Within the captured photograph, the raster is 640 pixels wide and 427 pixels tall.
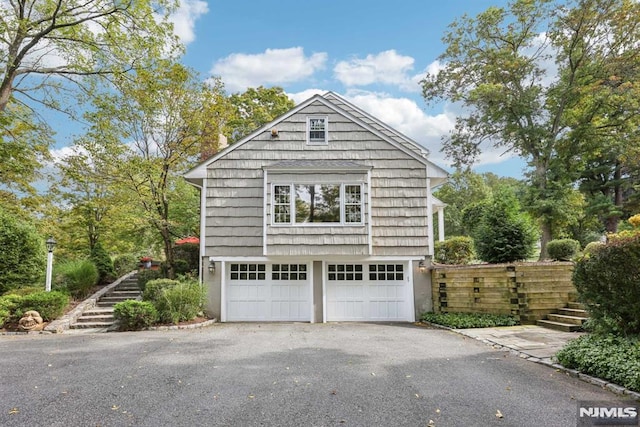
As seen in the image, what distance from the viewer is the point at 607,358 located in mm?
5082

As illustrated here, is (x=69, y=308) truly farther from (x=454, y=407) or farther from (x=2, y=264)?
(x=454, y=407)

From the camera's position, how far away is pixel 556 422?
12.1 ft

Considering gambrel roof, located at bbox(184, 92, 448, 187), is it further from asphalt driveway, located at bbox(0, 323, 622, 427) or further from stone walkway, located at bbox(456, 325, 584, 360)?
asphalt driveway, located at bbox(0, 323, 622, 427)

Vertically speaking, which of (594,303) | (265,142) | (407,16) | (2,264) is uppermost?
(407,16)

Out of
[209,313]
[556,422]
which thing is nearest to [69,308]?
[209,313]

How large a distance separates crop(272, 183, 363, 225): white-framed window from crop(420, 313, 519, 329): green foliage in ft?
11.6

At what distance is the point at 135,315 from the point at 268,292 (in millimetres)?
3623

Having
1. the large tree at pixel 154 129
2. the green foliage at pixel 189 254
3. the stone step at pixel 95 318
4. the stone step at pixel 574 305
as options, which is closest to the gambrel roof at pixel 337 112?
the large tree at pixel 154 129

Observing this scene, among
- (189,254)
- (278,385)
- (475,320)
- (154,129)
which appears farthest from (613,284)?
(154,129)

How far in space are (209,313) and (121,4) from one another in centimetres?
959

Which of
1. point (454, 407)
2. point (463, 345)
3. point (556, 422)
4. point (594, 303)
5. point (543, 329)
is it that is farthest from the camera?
point (543, 329)

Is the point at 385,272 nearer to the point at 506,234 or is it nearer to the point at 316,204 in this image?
the point at 316,204

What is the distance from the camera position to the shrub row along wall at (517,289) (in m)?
9.38

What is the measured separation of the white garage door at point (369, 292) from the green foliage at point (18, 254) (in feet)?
28.6
